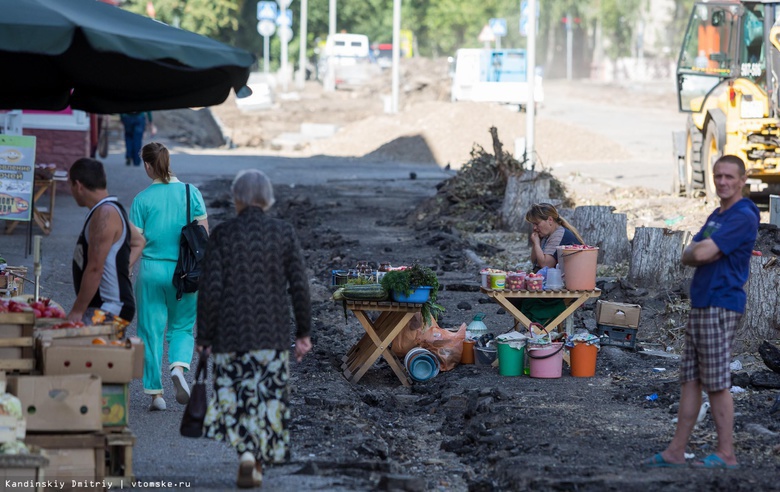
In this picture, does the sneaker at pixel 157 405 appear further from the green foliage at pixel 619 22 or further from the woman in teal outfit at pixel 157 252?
the green foliage at pixel 619 22

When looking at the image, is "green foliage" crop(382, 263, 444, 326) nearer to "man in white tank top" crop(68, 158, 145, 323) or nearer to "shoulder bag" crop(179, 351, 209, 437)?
"man in white tank top" crop(68, 158, 145, 323)

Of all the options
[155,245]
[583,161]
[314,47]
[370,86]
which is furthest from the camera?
[314,47]

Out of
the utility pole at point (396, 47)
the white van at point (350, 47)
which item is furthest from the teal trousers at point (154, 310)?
the white van at point (350, 47)

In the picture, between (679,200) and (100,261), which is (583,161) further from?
(100,261)

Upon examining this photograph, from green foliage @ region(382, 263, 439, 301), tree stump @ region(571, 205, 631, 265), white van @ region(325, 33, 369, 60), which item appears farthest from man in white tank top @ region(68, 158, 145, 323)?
white van @ region(325, 33, 369, 60)

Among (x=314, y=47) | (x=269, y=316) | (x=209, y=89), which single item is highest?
(x=314, y=47)

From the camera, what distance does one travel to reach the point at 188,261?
25.5 ft

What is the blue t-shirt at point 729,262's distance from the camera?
6289mm

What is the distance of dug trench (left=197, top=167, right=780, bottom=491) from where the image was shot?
647cm

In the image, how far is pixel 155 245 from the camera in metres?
7.86

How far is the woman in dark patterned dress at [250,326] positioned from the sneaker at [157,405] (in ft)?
6.23

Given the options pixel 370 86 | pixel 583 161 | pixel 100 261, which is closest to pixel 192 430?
pixel 100 261

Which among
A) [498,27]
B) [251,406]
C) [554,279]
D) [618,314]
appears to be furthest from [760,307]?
[498,27]

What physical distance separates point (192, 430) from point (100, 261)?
1310 millimetres
